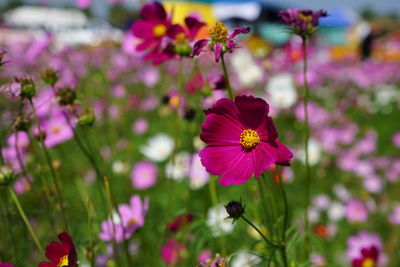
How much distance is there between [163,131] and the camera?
2.96 metres

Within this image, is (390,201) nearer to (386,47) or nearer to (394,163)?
(394,163)

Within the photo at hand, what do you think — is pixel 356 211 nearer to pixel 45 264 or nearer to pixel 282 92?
pixel 282 92

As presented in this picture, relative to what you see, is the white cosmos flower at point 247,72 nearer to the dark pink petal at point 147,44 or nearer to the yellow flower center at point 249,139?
the dark pink petal at point 147,44

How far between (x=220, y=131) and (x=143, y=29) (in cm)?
44

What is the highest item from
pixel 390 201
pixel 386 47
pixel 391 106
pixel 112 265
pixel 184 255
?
pixel 112 265

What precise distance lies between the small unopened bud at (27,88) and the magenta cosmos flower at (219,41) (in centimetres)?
26

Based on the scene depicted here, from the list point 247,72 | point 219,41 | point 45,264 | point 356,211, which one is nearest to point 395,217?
point 356,211

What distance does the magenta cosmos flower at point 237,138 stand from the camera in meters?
0.51

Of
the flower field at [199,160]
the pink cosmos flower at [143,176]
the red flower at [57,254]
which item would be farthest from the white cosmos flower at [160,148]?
the red flower at [57,254]

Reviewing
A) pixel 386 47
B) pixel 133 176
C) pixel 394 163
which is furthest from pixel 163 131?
pixel 386 47

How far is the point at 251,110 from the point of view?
1.82 feet

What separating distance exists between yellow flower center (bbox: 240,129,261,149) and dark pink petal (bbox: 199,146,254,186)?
0.03 feet

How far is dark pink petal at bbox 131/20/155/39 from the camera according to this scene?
90cm

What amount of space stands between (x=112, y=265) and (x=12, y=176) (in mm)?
354
